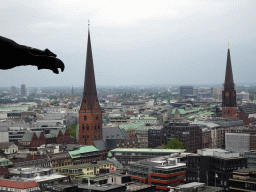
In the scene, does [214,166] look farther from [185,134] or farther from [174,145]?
[185,134]

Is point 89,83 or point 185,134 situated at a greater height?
point 89,83

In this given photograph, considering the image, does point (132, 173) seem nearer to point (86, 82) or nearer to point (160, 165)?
point (160, 165)

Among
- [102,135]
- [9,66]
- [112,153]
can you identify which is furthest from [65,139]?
[9,66]

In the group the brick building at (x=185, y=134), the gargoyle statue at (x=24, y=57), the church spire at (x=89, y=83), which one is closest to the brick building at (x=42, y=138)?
the church spire at (x=89, y=83)

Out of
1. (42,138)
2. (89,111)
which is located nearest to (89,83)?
(89,111)

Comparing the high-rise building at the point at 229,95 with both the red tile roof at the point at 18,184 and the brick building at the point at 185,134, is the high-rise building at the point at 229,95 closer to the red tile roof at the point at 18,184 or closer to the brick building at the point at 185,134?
the brick building at the point at 185,134

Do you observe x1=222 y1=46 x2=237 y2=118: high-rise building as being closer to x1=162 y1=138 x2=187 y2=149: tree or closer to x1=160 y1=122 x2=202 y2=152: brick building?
x1=160 y1=122 x2=202 y2=152: brick building

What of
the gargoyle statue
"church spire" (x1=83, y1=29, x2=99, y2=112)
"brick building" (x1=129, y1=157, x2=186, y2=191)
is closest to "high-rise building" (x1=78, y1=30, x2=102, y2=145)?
"church spire" (x1=83, y1=29, x2=99, y2=112)
